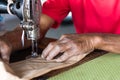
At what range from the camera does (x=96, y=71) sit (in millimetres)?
843

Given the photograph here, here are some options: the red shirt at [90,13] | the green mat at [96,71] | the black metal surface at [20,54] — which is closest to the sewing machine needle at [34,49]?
the black metal surface at [20,54]

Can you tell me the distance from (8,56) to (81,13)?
0.56 meters

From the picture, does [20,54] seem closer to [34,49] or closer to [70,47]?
[34,49]

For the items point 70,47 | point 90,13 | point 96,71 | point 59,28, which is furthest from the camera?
point 59,28

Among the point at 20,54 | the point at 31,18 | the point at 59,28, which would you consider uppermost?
the point at 31,18

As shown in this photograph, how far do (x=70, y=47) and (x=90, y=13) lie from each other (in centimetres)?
45

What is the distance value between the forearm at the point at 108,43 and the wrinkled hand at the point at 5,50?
0.32 metres

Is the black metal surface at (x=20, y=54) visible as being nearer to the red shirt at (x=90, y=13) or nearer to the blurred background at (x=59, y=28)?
the red shirt at (x=90, y=13)

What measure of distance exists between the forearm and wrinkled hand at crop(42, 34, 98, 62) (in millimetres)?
27

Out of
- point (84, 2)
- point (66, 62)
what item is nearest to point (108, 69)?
point (66, 62)

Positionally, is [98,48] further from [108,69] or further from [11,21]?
[11,21]

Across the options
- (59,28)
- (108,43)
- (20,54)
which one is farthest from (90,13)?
(59,28)

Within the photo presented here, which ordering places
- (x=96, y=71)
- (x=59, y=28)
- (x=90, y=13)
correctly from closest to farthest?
(x=96, y=71), (x=90, y=13), (x=59, y=28)

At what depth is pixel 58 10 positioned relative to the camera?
4.46 feet
